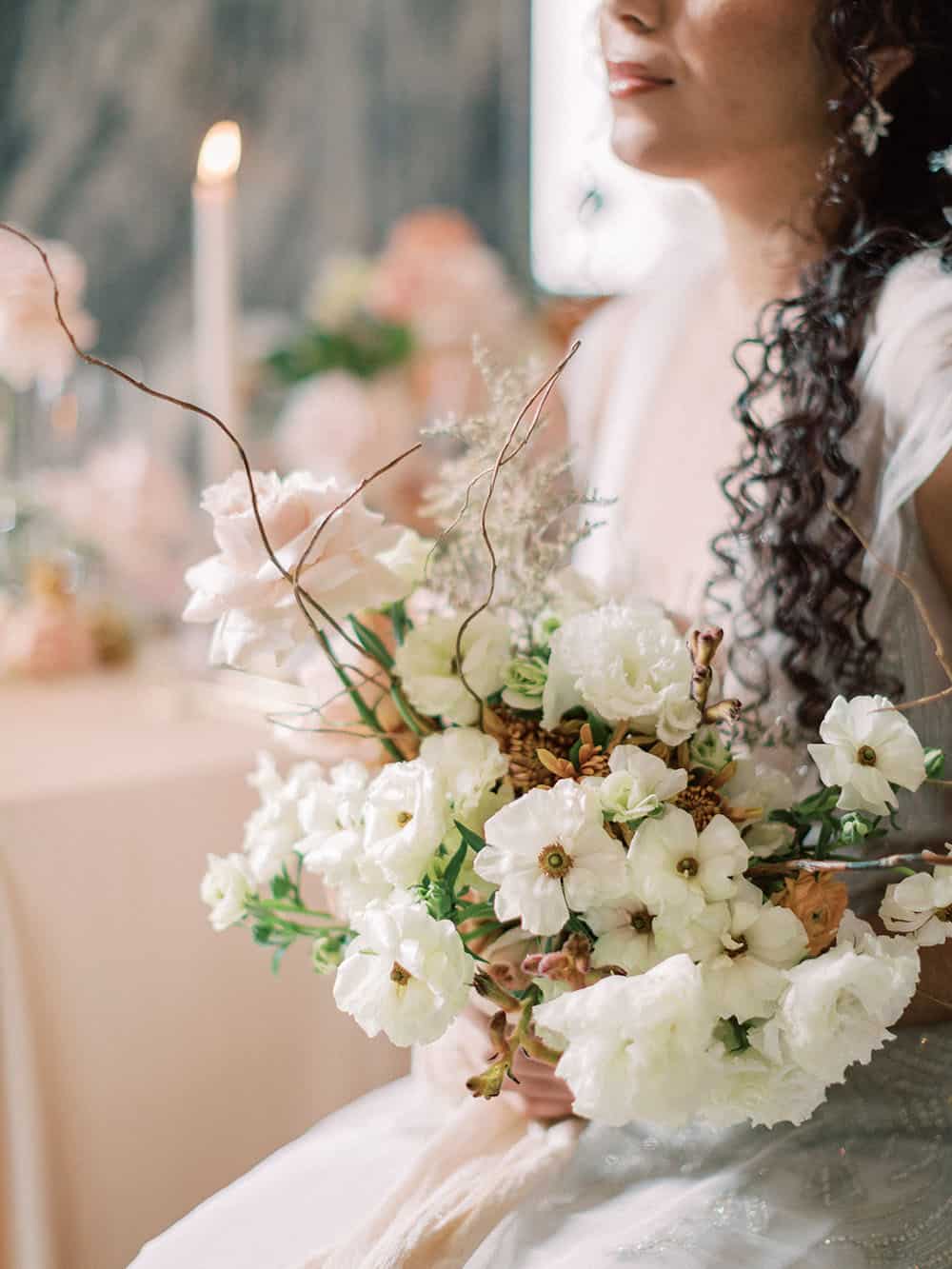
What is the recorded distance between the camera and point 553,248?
2473 mm

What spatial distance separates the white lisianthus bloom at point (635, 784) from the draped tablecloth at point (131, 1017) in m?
0.53

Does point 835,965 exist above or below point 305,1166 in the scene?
above

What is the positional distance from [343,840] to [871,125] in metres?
0.60

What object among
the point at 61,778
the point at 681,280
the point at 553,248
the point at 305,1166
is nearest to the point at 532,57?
the point at 553,248

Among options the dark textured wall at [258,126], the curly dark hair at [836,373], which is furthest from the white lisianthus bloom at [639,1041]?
the dark textured wall at [258,126]

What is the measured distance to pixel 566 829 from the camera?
1.88 ft

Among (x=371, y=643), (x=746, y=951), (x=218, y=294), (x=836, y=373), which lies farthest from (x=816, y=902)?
(x=218, y=294)

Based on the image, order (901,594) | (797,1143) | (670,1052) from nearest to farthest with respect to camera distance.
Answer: (670,1052) < (797,1143) < (901,594)

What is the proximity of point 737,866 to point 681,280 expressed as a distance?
0.74 metres

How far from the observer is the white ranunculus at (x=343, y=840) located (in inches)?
25.2

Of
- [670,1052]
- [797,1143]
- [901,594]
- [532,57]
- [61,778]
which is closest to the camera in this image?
[670,1052]

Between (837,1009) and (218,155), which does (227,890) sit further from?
(218,155)

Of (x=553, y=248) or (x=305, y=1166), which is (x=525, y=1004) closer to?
(x=305, y=1166)

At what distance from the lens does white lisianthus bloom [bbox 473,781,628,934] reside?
0.57 metres
